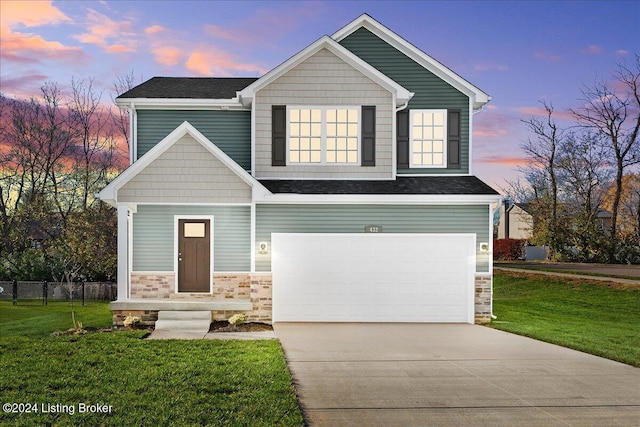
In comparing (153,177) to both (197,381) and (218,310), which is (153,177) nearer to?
(218,310)

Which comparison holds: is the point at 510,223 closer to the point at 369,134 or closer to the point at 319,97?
the point at 369,134

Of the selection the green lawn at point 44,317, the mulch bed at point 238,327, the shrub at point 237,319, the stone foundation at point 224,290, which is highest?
the stone foundation at point 224,290

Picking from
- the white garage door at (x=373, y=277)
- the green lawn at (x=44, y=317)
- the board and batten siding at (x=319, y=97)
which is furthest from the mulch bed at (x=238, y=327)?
the board and batten siding at (x=319, y=97)

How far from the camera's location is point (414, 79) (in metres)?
16.8

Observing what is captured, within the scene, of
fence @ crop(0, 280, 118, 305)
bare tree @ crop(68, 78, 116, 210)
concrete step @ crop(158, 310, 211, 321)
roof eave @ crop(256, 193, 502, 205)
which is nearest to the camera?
concrete step @ crop(158, 310, 211, 321)

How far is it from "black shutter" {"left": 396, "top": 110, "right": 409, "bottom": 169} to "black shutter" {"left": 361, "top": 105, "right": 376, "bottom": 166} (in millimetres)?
938

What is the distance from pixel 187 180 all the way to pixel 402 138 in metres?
5.89

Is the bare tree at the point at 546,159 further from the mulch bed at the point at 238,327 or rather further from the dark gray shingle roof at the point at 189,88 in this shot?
the mulch bed at the point at 238,327

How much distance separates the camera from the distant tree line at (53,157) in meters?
27.9

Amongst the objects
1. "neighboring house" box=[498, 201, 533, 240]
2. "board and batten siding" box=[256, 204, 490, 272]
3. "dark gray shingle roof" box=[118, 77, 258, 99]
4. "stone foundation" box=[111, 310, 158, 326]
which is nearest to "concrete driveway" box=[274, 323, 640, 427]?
"board and batten siding" box=[256, 204, 490, 272]

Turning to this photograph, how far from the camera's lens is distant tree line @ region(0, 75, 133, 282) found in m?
27.9

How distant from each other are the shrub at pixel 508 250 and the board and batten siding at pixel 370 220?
34.2 m

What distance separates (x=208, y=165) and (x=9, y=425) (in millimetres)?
8818

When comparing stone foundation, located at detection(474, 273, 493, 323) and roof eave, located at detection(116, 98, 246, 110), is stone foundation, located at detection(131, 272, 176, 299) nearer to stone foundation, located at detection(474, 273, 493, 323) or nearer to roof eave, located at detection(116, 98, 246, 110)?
roof eave, located at detection(116, 98, 246, 110)
